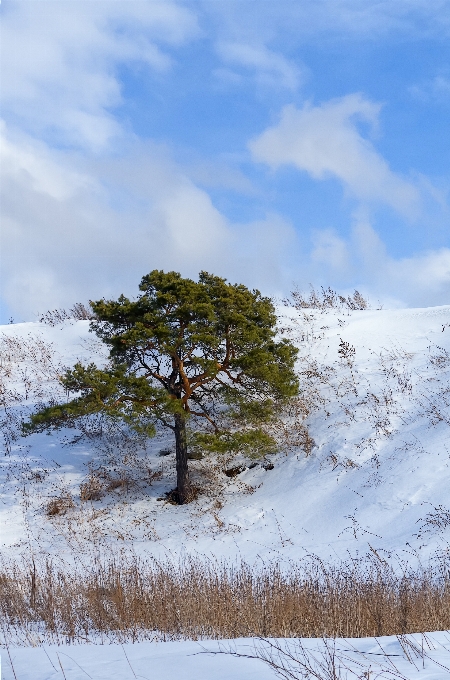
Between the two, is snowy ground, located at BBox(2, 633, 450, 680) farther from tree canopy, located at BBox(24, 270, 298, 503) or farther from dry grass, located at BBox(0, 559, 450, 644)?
tree canopy, located at BBox(24, 270, 298, 503)

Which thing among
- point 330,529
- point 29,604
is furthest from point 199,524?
point 29,604

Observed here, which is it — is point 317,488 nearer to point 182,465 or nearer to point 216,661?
point 182,465

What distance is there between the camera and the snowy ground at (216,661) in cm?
416

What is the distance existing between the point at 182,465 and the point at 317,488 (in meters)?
3.44

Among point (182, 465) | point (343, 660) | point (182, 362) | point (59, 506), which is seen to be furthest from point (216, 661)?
point (59, 506)

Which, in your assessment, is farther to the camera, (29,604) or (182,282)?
(182,282)

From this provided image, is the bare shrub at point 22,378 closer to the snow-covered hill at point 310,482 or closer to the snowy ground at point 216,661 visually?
the snow-covered hill at point 310,482

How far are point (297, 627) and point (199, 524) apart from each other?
7.70 meters

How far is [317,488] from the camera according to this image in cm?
1413

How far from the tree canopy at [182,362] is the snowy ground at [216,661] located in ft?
28.3

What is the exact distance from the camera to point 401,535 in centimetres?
1123

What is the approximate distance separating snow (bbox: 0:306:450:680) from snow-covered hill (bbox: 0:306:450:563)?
36 mm

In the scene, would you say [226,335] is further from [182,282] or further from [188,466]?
[188,466]

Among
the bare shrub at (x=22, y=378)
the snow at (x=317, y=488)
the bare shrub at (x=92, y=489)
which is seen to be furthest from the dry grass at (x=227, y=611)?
the bare shrub at (x=22, y=378)
